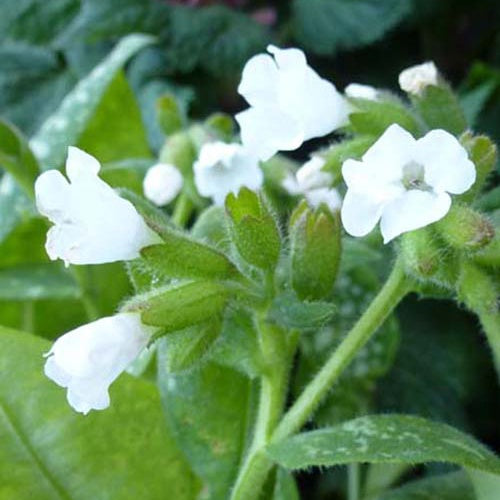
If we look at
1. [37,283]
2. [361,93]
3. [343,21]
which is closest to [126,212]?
[361,93]

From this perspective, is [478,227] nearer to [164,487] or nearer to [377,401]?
[164,487]

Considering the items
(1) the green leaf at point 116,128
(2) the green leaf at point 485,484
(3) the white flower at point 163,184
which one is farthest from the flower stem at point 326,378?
(1) the green leaf at point 116,128

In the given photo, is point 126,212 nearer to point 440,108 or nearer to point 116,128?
point 440,108

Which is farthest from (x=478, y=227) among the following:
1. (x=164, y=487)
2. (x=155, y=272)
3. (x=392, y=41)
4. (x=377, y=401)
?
(x=392, y=41)

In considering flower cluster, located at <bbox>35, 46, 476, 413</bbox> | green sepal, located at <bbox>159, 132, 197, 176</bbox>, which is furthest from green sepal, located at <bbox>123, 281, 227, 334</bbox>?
green sepal, located at <bbox>159, 132, 197, 176</bbox>

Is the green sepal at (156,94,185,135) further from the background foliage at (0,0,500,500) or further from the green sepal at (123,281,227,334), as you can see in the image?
the green sepal at (123,281,227,334)

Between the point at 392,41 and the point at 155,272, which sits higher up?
the point at 155,272
